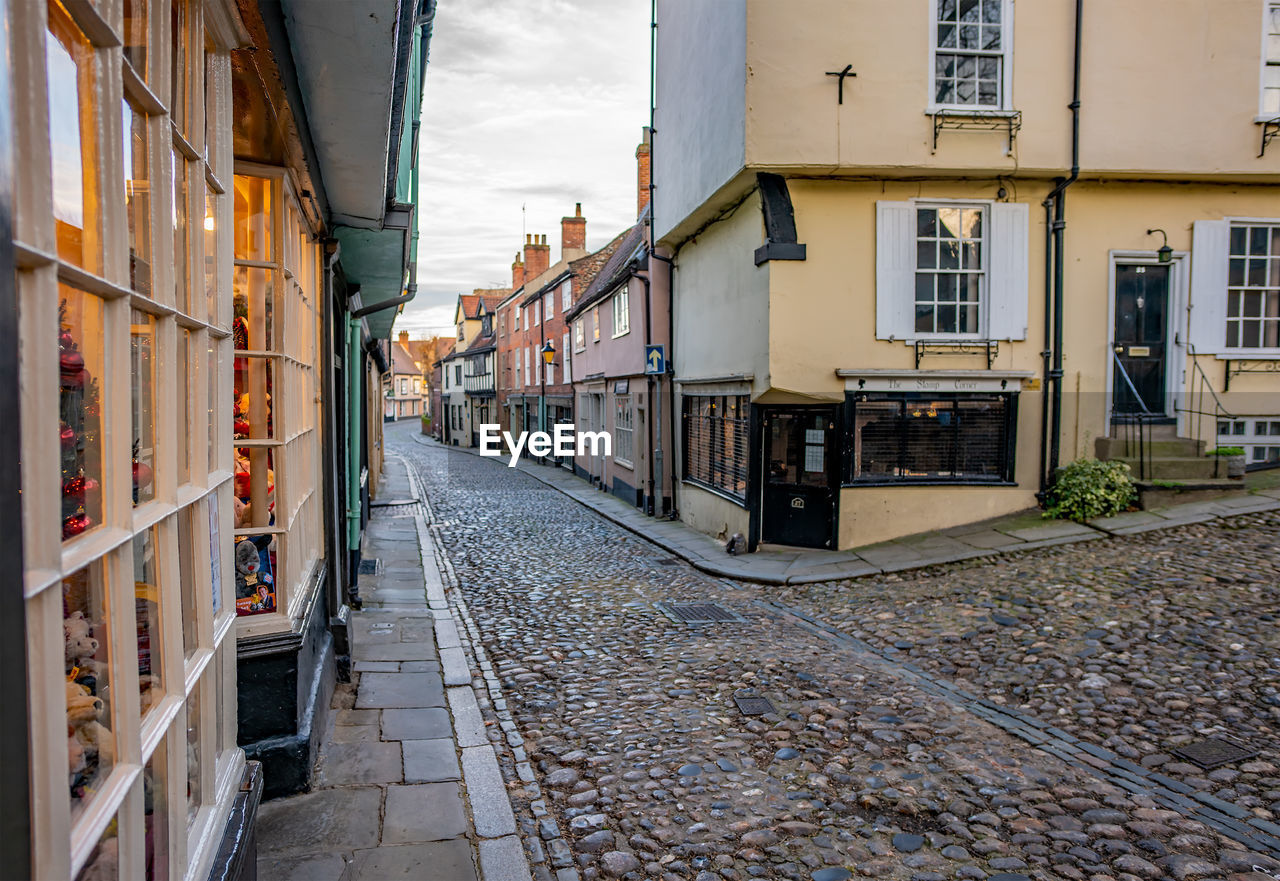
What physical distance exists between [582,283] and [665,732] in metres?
24.9

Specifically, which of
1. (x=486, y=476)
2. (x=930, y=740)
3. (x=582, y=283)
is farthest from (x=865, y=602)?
(x=582, y=283)

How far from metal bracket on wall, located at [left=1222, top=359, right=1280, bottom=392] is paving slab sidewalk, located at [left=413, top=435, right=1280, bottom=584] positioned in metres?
1.72

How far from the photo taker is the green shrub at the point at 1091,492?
1090 centimetres

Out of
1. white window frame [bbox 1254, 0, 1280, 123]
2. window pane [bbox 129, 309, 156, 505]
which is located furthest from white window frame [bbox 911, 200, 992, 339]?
window pane [bbox 129, 309, 156, 505]

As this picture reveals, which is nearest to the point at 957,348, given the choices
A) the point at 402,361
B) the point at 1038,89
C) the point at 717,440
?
the point at 1038,89

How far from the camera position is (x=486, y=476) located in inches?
1034

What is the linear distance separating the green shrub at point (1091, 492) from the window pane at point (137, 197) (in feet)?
37.4

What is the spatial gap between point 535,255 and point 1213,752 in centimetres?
3725

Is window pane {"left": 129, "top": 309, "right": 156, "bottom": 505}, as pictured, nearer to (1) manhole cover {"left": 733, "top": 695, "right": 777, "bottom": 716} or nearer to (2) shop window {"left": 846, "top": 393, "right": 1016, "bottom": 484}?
(1) manhole cover {"left": 733, "top": 695, "right": 777, "bottom": 716}

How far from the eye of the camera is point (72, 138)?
1485 millimetres

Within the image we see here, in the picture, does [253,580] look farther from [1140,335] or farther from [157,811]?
[1140,335]

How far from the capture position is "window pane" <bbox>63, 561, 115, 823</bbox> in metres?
1.51

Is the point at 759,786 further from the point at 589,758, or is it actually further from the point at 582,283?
the point at 582,283

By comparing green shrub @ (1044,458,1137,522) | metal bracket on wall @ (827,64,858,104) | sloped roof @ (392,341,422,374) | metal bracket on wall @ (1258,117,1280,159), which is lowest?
green shrub @ (1044,458,1137,522)
